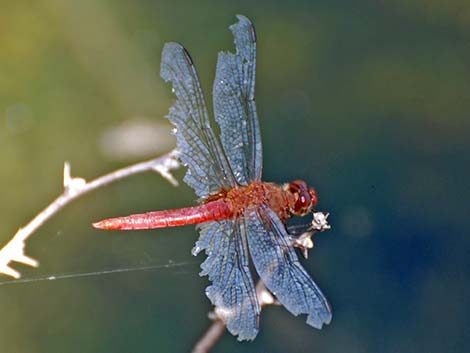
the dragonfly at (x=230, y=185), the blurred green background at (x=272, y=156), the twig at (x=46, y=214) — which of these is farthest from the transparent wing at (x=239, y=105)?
the blurred green background at (x=272, y=156)

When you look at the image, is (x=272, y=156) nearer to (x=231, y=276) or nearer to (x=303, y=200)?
(x=303, y=200)

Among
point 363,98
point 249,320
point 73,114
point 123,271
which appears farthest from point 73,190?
point 363,98

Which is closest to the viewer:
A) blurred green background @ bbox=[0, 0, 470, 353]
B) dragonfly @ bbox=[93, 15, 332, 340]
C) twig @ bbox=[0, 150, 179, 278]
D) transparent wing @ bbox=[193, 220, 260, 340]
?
twig @ bbox=[0, 150, 179, 278]

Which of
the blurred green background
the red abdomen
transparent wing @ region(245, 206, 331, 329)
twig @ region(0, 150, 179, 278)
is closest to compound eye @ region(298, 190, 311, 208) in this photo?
transparent wing @ region(245, 206, 331, 329)

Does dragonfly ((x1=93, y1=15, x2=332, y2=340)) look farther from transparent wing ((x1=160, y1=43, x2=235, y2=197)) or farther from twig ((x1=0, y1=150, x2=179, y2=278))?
twig ((x1=0, y1=150, x2=179, y2=278))

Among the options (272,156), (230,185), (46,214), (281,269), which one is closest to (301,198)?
(230,185)

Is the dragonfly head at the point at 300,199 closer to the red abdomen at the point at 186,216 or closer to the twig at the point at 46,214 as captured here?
the red abdomen at the point at 186,216
